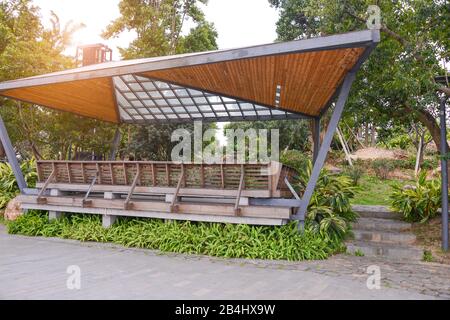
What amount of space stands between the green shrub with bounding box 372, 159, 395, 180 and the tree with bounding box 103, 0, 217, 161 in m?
9.48

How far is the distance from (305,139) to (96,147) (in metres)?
12.2

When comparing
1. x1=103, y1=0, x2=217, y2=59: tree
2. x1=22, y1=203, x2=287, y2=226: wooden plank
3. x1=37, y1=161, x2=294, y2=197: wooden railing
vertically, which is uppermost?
x1=103, y1=0, x2=217, y2=59: tree

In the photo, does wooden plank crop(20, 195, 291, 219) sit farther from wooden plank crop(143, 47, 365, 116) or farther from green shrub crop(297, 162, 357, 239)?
wooden plank crop(143, 47, 365, 116)

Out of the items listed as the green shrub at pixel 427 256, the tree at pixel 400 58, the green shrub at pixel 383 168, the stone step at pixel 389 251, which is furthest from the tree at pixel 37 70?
the green shrub at pixel 383 168

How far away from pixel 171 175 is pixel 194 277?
3.36 meters

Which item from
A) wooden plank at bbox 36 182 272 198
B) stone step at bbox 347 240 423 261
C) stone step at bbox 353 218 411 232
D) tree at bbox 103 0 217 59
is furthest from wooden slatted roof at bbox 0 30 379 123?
tree at bbox 103 0 217 59

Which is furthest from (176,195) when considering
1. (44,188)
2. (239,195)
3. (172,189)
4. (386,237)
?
(386,237)

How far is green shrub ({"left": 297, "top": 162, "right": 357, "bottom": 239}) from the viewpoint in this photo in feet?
24.8

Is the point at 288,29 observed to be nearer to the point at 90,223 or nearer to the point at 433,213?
the point at 433,213

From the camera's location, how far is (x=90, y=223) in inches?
348

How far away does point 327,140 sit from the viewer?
7.02m

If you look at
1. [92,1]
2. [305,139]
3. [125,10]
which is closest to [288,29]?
[305,139]

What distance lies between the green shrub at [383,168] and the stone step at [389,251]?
1133cm

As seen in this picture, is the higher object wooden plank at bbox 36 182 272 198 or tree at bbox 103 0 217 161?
tree at bbox 103 0 217 161
